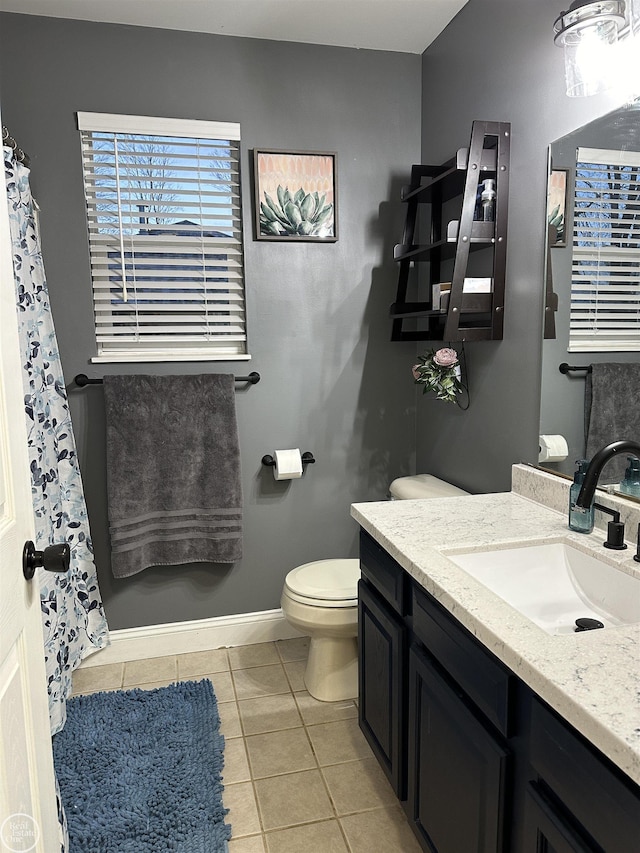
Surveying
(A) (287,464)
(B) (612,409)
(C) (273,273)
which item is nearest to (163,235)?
(C) (273,273)

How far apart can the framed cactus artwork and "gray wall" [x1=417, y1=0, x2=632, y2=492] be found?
48 centimetres

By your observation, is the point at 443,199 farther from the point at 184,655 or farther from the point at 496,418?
the point at 184,655

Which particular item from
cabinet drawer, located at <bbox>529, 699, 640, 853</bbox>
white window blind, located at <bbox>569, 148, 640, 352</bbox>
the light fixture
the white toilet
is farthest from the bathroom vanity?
the light fixture

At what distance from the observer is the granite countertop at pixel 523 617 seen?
2.89ft

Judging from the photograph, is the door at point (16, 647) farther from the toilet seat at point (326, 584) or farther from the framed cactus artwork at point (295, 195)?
the framed cactus artwork at point (295, 195)

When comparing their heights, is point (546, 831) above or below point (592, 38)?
below

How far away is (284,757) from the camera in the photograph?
2092mm

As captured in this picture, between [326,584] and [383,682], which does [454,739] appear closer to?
[383,682]

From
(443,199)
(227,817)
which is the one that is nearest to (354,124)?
(443,199)

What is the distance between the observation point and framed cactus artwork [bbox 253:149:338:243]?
256 cm

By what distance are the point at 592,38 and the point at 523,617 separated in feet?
4.55

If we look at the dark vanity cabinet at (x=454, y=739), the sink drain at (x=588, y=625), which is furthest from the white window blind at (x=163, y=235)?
the sink drain at (x=588, y=625)

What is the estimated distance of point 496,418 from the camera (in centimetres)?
220

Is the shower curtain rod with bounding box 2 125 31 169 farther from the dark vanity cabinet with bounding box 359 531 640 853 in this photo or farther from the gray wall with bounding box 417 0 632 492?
the dark vanity cabinet with bounding box 359 531 640 853
